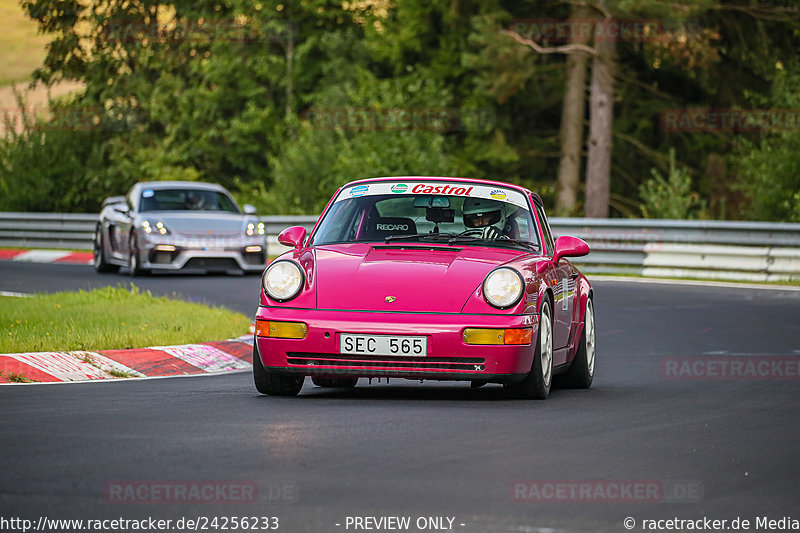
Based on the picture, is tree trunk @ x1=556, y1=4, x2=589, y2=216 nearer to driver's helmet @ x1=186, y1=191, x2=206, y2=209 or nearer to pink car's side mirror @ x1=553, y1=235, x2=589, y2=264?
driver's helmet @ x1=186, y1=191, x2=206, y2=209

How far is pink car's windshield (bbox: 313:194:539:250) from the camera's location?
962cm

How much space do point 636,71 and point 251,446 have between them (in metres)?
36.2

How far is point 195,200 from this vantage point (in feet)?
76.1

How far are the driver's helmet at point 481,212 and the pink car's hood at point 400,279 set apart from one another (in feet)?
2.40

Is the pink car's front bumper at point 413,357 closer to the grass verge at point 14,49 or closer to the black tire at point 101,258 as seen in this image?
the black tire at point 101,258

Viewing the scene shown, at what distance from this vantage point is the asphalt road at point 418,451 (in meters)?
5.50

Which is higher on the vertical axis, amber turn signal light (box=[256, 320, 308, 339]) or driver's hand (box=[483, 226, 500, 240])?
driver's hand (box=[483, 226, 500, 240])

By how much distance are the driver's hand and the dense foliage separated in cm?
1845

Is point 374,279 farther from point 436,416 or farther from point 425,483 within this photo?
point 425,483

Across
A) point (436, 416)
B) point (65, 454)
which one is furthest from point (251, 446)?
point (436, 416)

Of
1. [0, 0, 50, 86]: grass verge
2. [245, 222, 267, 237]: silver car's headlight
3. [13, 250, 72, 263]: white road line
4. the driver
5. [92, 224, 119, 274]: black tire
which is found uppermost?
[0, 0, 50, 86]: grass verge

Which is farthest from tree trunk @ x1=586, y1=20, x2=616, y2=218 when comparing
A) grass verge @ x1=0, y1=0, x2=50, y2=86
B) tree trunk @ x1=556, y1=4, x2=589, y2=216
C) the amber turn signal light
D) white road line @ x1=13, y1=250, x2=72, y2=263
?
grass verge @ x1=0, y1=0, x2=50, y2=86

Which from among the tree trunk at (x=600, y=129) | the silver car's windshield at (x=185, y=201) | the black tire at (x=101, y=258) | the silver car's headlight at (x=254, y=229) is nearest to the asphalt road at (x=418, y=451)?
the silver car's headlight at (x=254, y=229)

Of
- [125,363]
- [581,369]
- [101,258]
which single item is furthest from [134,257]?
[581,369]
